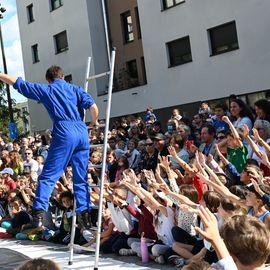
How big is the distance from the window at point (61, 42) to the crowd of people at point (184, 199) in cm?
1256

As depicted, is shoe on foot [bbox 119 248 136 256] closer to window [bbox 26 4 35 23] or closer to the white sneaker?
the white sneaker

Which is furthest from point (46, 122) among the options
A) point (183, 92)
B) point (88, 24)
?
point (183, 92)

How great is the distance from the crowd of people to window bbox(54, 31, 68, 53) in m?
12.6

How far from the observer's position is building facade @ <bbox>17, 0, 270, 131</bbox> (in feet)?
51.9

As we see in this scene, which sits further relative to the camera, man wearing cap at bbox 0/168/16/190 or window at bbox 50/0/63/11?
window at bbox 50/0/63/11

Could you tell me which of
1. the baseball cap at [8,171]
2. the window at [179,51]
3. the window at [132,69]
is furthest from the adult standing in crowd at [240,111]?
the window at [132,69]

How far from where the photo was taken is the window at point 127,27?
22031 mm

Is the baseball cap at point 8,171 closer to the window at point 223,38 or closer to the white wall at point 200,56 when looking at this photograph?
the white wall at point 200,56

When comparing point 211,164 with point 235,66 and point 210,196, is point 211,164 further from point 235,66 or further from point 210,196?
point 235,66

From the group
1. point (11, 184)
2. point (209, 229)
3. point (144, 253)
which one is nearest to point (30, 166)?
point (11, 184)

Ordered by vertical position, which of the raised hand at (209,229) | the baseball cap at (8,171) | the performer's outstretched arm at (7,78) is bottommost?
the baseball cap at (8,171)

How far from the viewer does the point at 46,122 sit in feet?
81.0

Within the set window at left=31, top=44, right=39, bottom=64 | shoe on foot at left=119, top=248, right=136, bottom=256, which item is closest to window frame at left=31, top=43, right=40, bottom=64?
window at left=31, top=44, right=39, bottom=64

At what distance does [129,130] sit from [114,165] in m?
2.41
